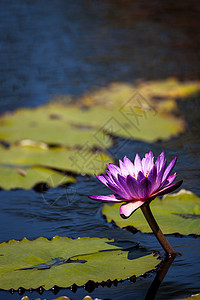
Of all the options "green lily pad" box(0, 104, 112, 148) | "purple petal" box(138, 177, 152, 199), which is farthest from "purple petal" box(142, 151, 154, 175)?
"green lily pad" box(0, 104, 112, 148)

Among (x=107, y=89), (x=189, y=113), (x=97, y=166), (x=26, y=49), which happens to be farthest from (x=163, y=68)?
(x=97, y=166)

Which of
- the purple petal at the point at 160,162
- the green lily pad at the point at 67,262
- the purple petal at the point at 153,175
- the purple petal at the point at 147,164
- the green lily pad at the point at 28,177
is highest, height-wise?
the green lily pad at the point at 28,177

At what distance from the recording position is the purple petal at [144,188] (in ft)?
3.97

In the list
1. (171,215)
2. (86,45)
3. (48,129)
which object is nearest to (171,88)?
(48,129)

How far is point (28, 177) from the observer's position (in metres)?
2.22

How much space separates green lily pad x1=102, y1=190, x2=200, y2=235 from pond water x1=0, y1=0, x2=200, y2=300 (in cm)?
3

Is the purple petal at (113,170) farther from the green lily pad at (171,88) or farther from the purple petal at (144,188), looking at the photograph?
the green lily pad at (171,88)

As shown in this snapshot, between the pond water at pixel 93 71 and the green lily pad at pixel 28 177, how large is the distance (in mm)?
46

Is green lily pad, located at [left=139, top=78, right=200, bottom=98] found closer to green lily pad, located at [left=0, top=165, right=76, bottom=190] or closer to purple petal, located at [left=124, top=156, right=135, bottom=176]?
green lily pad, located at [left=0, top=165, right=76, bottom=190]

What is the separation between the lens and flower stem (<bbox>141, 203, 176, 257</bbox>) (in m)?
1.30

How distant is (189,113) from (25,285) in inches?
82.1

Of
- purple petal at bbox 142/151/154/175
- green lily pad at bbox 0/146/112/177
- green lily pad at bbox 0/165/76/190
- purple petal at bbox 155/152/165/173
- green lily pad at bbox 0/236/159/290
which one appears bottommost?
green lily pad at bbox 0/236/159/290

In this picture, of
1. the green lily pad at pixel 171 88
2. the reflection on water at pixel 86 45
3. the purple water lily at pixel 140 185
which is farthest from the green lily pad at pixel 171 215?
the reflection on water at pixel 86 45

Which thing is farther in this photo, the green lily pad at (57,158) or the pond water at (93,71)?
the green lily pad at (57,158)
